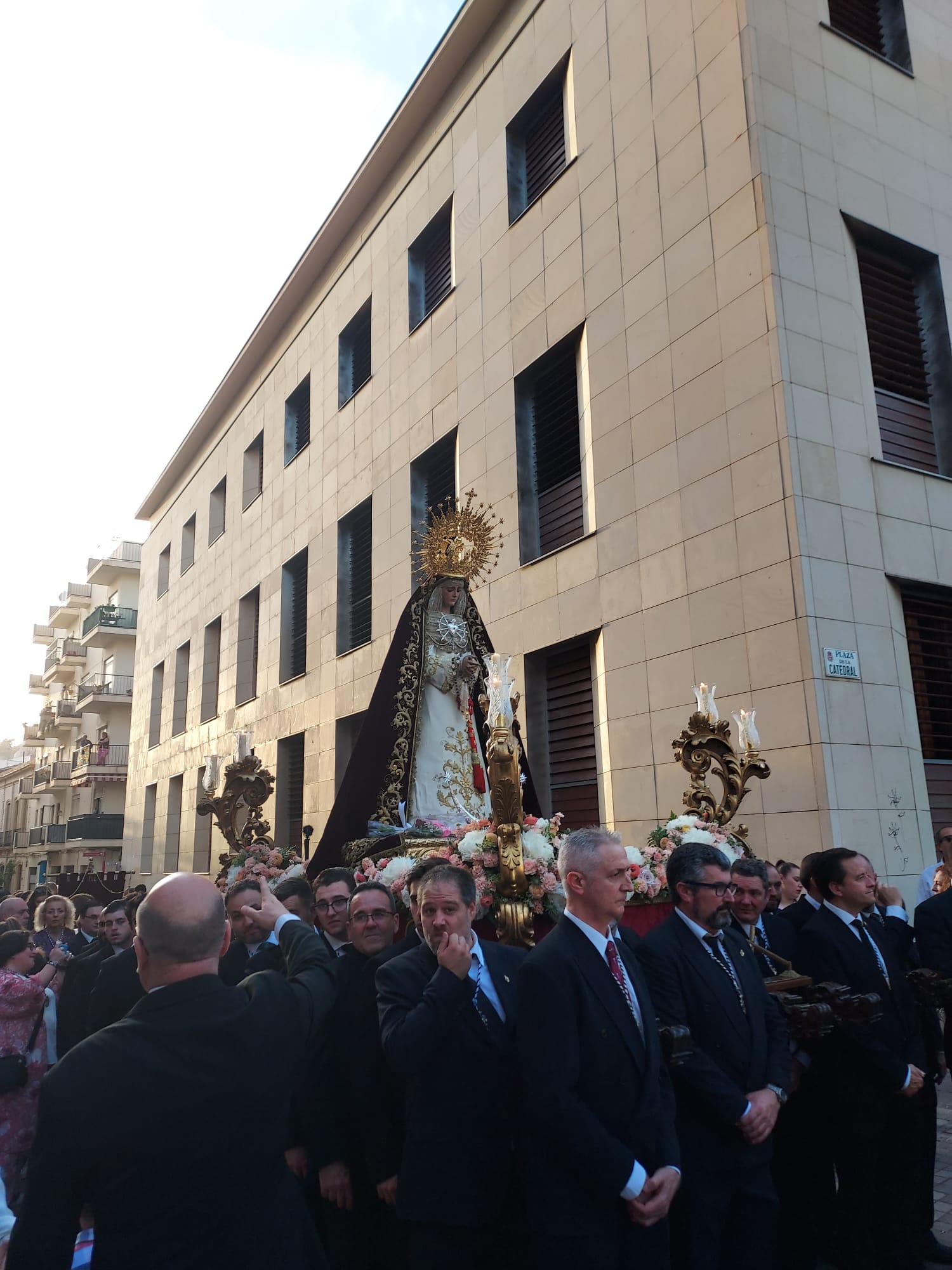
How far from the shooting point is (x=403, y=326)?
49.2 feet

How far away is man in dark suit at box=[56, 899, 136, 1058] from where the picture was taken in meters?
4.97

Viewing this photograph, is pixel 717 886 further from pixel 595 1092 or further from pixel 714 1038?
pixel 595 1092

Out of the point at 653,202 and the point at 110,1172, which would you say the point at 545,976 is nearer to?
the point at 110,1172

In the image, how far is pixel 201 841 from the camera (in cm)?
2169

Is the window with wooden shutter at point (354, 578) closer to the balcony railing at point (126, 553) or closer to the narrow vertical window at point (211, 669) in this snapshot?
the narrow vertical window at point (211, 669)

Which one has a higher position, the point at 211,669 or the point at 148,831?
the point at 211,669

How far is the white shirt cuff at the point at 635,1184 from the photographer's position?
2.54 m

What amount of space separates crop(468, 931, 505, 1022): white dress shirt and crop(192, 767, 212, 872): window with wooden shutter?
18.9 m

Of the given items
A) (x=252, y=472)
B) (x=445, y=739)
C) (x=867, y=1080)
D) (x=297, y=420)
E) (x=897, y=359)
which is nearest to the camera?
(x=867, y=1080)

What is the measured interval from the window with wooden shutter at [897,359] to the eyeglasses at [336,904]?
707 cm

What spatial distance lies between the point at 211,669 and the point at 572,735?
14614 millimetres

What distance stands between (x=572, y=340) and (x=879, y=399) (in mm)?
3694

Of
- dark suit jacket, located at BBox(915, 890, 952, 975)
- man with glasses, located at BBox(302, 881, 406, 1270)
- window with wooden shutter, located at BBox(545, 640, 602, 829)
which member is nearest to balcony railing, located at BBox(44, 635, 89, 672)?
window with wooden shutter, located at BBox(545, 640, 602, 829)

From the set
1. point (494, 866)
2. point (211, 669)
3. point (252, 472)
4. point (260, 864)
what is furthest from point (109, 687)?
point (494, 866)
